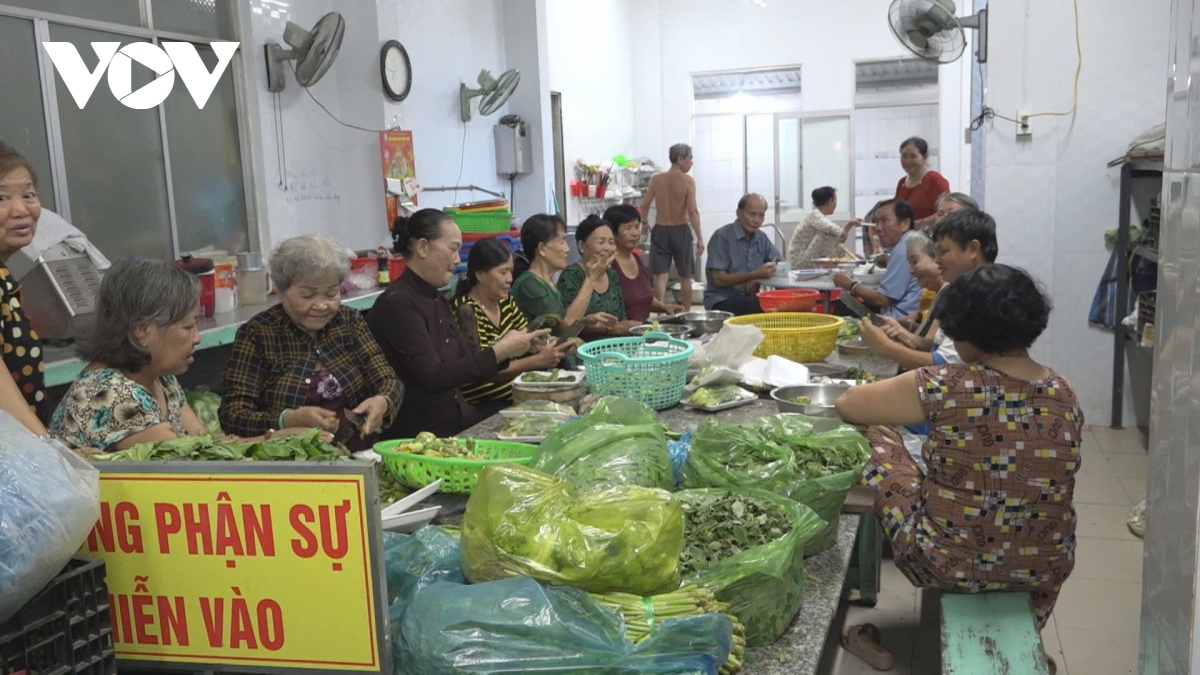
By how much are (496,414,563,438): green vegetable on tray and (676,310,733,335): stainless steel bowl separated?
1649mm

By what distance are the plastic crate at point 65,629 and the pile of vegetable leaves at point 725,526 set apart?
2.81 feet

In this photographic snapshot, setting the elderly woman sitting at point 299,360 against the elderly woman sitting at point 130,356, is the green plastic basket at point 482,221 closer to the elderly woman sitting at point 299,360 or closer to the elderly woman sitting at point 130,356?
the elderly woman sitting at point 299,360

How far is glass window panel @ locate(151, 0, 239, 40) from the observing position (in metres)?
4.75

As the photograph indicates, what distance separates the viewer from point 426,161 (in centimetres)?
650

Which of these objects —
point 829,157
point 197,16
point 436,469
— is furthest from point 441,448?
point 829,157

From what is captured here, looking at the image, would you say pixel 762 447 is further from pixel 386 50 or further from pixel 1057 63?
pixel 386 50

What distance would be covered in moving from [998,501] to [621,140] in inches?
379

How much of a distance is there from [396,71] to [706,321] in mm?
3050

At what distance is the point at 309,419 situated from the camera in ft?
8.04

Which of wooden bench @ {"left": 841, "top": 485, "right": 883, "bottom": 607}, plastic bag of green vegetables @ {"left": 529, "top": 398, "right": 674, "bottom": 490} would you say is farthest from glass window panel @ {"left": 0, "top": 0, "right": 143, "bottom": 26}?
wooden bench @ {"left": 841, "top": 485, "right": 883, "bottom": 607}

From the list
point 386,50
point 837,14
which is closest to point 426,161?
point 386,50

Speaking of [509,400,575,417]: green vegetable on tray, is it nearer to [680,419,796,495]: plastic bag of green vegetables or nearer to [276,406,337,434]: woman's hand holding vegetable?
[276,406,337,434]: woman's hand holding vegetable

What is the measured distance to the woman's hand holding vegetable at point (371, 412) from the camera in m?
2.61

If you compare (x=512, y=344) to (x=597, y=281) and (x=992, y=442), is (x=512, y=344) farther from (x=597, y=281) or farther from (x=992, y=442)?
(x=992, y=442)
